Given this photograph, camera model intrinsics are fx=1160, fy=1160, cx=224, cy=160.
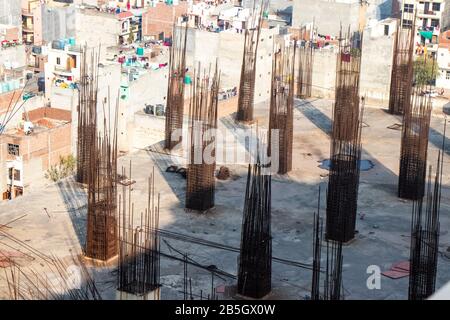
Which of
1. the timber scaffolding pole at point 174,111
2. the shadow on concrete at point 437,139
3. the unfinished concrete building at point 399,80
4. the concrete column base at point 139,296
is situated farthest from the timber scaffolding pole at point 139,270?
the unfinished concrete building at point 399,80

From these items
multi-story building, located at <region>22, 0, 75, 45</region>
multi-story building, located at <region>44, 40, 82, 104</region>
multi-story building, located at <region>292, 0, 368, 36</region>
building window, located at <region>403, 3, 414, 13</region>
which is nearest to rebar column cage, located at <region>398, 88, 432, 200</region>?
multi-story building, located at <region>44, 40, 82, 104</region>

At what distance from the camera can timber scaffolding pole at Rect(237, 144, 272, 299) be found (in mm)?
18578

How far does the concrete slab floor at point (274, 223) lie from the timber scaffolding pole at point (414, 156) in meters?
0.30

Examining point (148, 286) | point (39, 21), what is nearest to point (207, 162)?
point (148, 286)

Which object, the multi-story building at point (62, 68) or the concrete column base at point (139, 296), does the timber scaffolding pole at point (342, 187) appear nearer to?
the concrete column base at point (139, 296)

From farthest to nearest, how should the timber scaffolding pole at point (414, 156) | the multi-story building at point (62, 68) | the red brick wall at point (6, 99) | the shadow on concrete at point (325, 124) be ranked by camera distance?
the red brick wall at point (6, 99), the multi-story building at point (62, 68), the shadow on concrete at point (325, 124), the timber scaffolding pole at point (414, 156)

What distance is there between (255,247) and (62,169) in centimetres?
1404

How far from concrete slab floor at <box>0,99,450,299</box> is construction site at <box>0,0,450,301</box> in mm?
40

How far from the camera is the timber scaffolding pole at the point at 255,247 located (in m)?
18.6

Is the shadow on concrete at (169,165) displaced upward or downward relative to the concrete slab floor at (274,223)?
upward

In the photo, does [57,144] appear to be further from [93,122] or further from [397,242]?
[397,242]

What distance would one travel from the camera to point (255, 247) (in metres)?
18.7

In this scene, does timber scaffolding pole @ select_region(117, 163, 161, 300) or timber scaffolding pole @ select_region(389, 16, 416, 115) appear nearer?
timber scaffolding pole @ select_region(117, 163, 161, 300)

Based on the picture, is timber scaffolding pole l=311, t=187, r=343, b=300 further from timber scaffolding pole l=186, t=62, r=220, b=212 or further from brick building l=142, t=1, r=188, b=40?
brick building l=142, t=1, r=188, b=40
